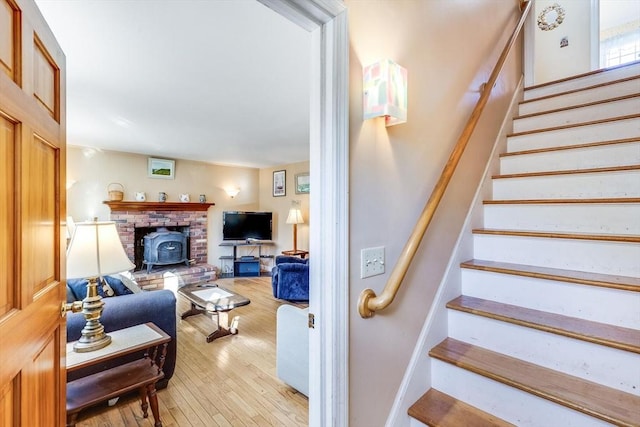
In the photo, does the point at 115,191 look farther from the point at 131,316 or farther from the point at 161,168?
the point at 131,316

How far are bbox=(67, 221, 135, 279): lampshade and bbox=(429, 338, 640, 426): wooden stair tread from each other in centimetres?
183

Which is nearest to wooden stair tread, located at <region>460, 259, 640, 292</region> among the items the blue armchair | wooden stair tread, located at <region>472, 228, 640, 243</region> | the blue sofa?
wooden stair tread, located at <region>472, 228, 640, 243</region>

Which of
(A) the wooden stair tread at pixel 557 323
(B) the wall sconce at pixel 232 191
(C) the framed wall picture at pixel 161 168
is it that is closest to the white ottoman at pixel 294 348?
(A) the wooden stair tread at pixel 557 323

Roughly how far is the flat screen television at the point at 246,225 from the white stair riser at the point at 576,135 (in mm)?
5290

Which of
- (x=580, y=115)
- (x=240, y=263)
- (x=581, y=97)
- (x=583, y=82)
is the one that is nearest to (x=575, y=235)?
(x=580, y=115)

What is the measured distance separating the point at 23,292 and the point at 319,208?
0.84 m

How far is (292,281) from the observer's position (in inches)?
165

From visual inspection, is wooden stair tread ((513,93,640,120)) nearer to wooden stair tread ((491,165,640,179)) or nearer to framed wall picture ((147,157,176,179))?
wooden stair tread ((491,165,640,179))

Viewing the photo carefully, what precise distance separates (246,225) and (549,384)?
6.05m

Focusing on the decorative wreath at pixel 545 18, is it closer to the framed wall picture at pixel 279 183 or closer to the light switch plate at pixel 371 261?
the light switch plate at pixel 371 261

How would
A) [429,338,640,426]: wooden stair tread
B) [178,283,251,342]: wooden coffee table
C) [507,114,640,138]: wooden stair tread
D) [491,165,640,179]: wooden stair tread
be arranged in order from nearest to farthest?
[429,338,640,426]: wooden stair tread → [491,165,640,179]: wooden stair tread → [507,114,640,138]: wooden stair tread → [178,283,251,342]: wooden coffee table

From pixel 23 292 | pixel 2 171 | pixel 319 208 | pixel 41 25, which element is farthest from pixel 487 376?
pixel 41 25

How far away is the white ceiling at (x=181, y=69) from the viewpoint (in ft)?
5.60

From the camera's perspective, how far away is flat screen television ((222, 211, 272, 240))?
6.46 meters
